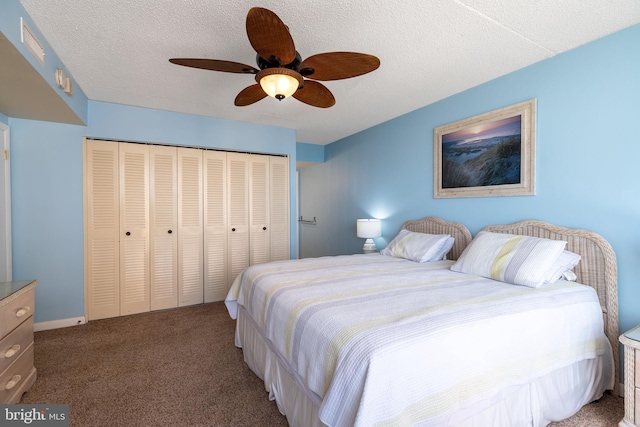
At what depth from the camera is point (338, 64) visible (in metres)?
1.65

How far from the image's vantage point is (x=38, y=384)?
1.97 metres

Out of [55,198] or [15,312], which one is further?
[55,198]

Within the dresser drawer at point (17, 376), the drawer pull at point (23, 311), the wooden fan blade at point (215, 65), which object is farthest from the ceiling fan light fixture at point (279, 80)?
the dresser drawer at point (17, 376)

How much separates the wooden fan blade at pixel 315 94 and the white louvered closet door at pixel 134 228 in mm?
2269

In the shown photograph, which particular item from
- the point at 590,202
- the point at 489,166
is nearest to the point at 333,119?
the point at 489,166

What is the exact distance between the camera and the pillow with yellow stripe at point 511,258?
1.82 meters

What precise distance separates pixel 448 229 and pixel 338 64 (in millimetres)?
2047

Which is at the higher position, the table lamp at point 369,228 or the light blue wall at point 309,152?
the light blue wall at point 309,152

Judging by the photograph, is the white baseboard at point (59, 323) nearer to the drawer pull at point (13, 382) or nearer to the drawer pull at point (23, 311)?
the drawer pull at point (23, 311)

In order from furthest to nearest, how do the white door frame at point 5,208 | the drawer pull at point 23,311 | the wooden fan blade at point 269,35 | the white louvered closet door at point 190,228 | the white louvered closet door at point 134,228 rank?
the white louvered closet door at point 190,228 → the white louvered closet door at point 134,228 → the white door frame at point 5,208 → the drawer pull at point 23,311 → the wooden fan blade at point 269,35

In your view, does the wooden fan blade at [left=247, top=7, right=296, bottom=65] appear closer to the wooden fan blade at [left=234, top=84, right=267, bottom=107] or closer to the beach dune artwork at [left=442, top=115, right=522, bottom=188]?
the wooden fan blade at [left=234, top=84, right=267, bottom=107]

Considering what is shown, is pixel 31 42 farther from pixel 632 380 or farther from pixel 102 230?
pixel 632 380

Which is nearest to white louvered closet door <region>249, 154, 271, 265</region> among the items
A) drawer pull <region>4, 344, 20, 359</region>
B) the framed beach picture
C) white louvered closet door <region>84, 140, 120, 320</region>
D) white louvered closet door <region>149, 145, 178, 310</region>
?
white louvered closet door <region>149, 145, 178, 310</region>

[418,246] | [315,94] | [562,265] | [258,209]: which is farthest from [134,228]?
[562,265]
